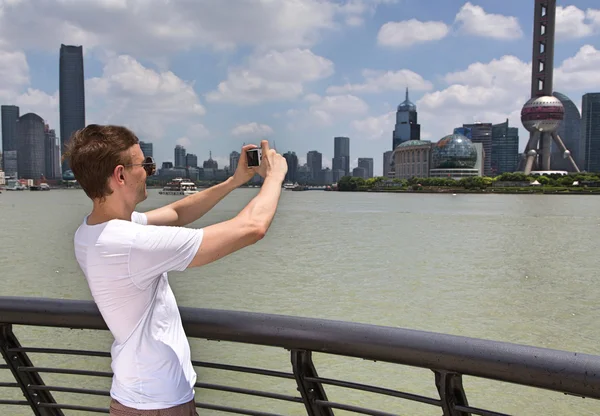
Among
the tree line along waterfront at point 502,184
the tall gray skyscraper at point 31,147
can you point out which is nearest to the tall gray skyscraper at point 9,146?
the tall gray skyscraper at point 31,147

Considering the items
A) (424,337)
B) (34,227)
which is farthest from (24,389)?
(34,227)

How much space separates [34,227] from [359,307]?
24.4m

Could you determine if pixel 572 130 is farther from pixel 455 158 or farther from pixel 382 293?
pixel 382 293

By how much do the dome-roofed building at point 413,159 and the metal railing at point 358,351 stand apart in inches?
5717

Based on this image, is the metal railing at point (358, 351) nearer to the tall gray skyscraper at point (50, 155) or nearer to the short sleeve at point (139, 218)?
the short sleeve at point (139, 218)

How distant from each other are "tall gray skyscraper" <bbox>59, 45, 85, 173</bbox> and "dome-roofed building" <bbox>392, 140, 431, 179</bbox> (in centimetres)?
9254

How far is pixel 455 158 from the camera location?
12862 centimetres

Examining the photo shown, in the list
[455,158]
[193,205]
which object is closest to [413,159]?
[455,158]

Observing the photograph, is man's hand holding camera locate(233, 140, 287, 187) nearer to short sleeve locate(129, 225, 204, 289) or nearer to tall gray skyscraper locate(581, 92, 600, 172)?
short sleeve locate(129, 225, 204, 289)

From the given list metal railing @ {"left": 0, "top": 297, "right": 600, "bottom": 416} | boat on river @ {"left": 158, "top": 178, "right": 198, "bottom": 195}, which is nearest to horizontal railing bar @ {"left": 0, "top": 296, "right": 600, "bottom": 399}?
metal railing @ {"left": 0, "top": 297, "right": 600, "bottom": 416}

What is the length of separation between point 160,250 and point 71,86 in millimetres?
192590

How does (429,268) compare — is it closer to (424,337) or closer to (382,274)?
(382,274)

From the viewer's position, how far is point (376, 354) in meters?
1.40

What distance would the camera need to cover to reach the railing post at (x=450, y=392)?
4.43 feet
